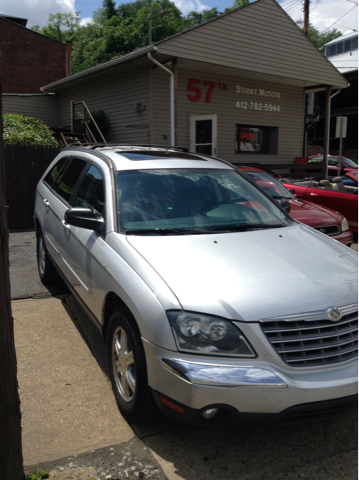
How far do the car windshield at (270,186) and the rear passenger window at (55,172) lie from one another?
3.52 m

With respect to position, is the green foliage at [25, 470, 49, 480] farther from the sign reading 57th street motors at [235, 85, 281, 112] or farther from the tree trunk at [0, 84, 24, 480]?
the sign reading 57th street motors at [235, 85, 281, 112]

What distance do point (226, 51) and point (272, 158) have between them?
513cm

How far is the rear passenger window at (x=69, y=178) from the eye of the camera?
4410 millimetres

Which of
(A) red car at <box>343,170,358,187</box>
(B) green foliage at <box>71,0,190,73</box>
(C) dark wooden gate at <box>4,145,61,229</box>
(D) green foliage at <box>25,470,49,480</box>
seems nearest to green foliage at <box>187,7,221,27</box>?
(B) green foliage at <box>71,0,190,73</box>

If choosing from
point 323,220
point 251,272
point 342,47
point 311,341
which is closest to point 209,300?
point 251,272

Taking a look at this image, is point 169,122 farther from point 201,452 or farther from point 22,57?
point 22,57

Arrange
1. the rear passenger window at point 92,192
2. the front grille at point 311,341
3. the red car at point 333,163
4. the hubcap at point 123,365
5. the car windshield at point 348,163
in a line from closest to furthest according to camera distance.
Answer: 1. the front grille at point 311,341
2. the hubcap at point 123,365
3. the rear passenger window at point 92,192
4. the red car at point 333,163
5. the car windshield at point 348,163

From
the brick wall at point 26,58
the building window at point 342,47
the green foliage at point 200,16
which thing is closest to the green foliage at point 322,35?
the green foliage at point 200,16

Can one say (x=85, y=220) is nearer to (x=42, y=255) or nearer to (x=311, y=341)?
(x=311, y=341)

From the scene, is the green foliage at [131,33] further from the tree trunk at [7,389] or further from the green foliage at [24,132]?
the tree trunk at [7,389]

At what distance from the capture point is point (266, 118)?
15930 mm

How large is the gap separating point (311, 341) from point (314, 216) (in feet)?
14.7

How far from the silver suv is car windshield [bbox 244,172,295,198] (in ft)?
12.4

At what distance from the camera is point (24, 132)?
10.2 m
